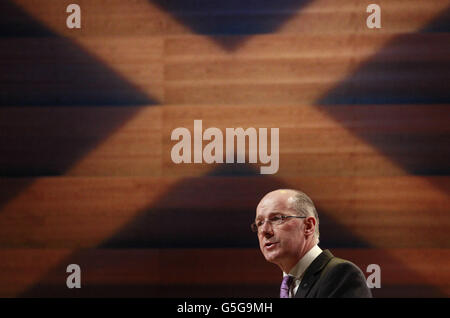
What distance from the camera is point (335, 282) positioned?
1.65 metres

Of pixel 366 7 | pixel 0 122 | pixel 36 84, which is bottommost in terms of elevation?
pixel 0 122

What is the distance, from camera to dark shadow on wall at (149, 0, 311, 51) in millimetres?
2857

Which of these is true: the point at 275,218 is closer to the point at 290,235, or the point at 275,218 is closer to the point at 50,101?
the point at 290,235

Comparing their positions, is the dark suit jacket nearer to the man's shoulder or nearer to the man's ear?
the man's shoulder

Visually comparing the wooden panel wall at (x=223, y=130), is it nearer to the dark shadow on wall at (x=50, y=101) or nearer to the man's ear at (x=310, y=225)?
the dark shadow on wall at (x=50, y=101)

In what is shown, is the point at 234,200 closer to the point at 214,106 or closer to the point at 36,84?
the point at 214,106

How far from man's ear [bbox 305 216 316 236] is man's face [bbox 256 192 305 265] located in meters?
0.02

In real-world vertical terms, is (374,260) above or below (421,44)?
below

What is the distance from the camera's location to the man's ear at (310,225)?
1.92m

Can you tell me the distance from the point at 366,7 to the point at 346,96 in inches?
18.8

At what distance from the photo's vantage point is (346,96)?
111 inches

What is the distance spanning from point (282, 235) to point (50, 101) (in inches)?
63.3

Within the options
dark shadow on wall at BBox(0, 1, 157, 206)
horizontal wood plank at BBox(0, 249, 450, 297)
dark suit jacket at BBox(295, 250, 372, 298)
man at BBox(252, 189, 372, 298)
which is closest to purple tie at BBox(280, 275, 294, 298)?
man at BBox(252, 189, 372, 298)
